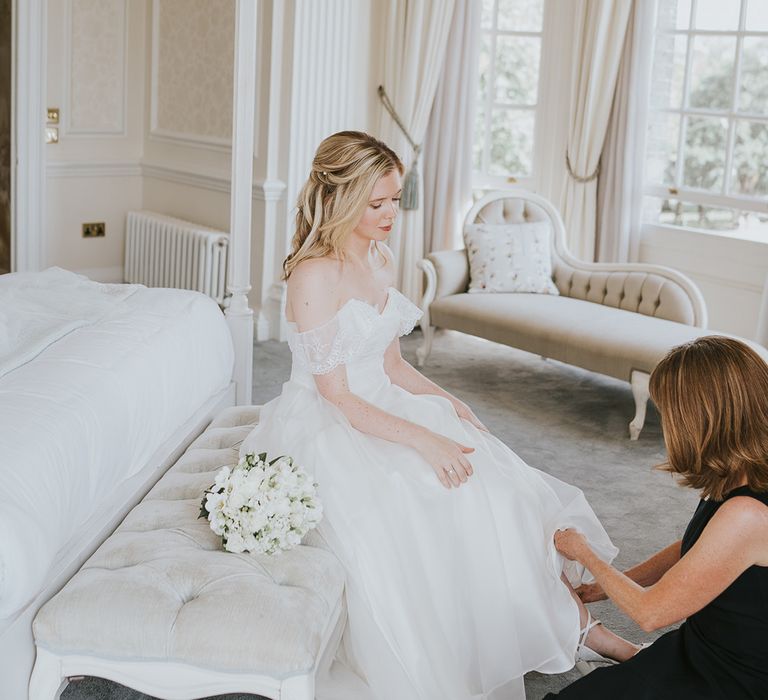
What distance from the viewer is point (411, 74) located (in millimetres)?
6418

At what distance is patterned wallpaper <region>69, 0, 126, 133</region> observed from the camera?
6742 millimetres

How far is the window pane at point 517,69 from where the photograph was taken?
6699 mm

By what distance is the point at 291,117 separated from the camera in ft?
19.8

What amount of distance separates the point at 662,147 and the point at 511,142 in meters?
1.02

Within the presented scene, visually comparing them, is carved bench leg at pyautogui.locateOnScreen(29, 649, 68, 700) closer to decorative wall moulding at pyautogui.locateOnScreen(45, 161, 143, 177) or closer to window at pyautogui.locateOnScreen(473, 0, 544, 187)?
decorative wall moulding at pyautogui.locateOnScreen(45, 161, 143, 177)

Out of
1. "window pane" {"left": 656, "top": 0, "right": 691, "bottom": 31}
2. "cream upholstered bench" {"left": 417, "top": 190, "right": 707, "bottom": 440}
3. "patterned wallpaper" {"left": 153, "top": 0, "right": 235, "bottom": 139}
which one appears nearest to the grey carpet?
"cream upholstered bench" {"left": 417, "top": 190, "right": 707, "bottom": 440}

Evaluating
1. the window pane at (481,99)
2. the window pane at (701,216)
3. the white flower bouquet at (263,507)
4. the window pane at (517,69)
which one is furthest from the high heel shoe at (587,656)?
the window pane at (517,69)

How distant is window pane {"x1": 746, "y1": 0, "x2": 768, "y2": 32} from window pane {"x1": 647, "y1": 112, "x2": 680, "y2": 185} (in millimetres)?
671

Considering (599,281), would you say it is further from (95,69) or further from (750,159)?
(95,69)

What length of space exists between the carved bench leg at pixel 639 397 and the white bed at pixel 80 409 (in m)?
1.89

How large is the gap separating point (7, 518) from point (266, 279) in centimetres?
436

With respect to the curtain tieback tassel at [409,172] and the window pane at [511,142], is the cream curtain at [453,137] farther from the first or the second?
the window pane at [511,142]

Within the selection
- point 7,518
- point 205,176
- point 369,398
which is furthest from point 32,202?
point 7,518

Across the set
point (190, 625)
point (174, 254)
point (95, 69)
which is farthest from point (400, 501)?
point (95, 69)
